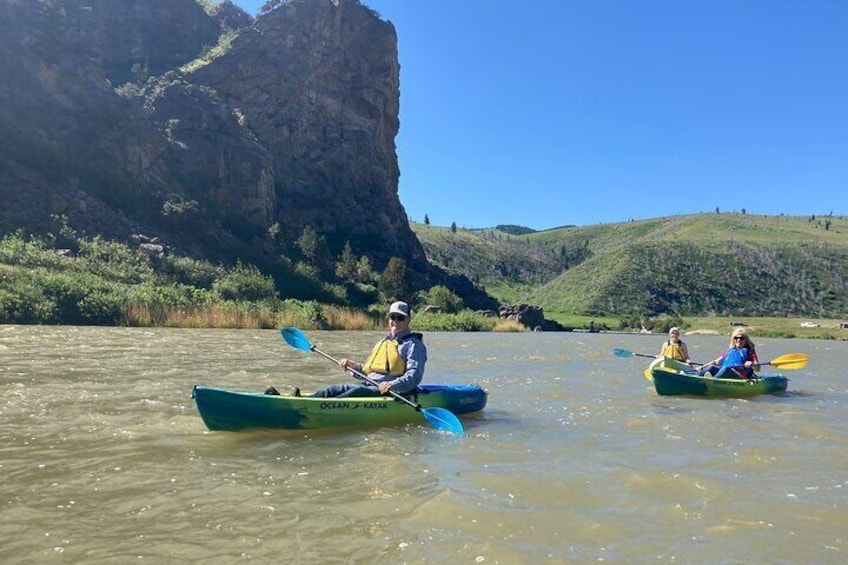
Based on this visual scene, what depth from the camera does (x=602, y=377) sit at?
16703 mm

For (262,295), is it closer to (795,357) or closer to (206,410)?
(795,357)

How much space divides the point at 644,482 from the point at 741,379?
28.4 ft

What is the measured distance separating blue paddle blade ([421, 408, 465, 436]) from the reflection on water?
189 millimetres

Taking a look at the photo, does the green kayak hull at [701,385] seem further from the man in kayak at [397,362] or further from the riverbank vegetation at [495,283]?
the riverbank vegetation at [495,283]

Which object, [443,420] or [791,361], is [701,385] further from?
[443,420]

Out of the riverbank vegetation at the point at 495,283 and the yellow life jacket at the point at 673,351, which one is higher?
the riverbank vegetation at the point at 495,283

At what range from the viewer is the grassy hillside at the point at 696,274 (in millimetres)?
106812

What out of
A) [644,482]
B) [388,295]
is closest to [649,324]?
[388,295]

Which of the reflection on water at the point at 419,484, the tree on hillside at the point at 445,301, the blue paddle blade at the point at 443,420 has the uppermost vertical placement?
the tree on hillside at the point at 445,301

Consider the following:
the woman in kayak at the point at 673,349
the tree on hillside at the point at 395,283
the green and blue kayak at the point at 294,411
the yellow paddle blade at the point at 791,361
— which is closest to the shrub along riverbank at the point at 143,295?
the tree on hillside at the point at 395,283

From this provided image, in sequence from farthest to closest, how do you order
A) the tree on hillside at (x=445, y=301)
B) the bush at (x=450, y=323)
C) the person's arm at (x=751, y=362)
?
the tree on hillside at (x=445, y=301)
the bush at (x=450, y=323)
the person's arm at (x=751, y=362)

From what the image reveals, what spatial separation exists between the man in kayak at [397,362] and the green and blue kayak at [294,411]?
27 cm

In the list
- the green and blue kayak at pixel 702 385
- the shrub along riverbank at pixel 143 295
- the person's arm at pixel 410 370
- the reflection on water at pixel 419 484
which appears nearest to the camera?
the reflection on water at pixel 419 484

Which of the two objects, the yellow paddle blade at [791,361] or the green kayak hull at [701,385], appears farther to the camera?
the yellow paddle blade at [791,361]
